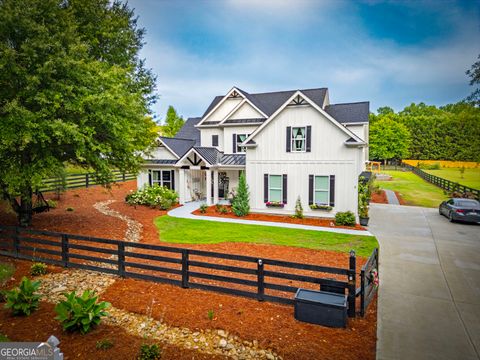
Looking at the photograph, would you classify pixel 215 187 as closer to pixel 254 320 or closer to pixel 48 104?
pixel 48 104

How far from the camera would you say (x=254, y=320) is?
6.25 metres

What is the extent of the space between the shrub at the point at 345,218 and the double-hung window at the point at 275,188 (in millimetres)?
3745

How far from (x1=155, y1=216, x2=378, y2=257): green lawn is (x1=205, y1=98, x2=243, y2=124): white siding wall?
11.4 metres

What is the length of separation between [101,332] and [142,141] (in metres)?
11.1

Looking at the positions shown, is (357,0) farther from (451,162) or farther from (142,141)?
(451,162)

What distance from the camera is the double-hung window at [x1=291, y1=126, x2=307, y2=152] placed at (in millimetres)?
17672

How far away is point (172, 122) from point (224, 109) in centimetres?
4130

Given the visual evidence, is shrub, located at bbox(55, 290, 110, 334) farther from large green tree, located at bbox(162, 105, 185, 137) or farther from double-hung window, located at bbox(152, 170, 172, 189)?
large green tree, located at bbox(162, 105, 185, 137)

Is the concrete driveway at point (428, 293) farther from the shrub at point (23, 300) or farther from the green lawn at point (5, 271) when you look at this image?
the green lawn at point (5, 271)

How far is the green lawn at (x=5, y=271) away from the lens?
331 inches

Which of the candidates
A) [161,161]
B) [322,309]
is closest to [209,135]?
[161,161]

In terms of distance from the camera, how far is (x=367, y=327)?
20.1 feet

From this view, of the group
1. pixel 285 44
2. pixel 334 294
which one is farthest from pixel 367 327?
pixel 285 44

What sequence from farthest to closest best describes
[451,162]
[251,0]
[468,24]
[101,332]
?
[451,162] < [251,0] < [468,24] < [101,332]
